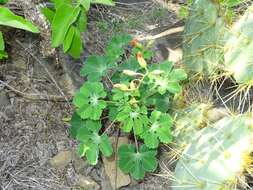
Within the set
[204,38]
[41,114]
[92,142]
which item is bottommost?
[41,114]

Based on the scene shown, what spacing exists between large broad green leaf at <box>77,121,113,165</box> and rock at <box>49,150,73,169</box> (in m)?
0.17

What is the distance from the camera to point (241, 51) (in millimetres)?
1969

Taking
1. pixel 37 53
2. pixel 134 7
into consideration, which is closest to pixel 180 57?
pixel 134 7

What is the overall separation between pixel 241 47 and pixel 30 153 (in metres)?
1.06

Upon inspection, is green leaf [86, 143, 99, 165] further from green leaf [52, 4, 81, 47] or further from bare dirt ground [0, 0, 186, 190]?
green leaf [52, 4, 81, 47]

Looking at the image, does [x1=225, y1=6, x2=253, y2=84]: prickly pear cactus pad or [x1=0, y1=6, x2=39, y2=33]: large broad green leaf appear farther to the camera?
[x1=225, y1=6, x2=253, y2=84]: prickly pear cactus pad

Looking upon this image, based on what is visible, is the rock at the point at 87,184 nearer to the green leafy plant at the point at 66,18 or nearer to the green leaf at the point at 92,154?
the green leaf at the point at 92,154

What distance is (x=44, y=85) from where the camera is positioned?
8.29ft

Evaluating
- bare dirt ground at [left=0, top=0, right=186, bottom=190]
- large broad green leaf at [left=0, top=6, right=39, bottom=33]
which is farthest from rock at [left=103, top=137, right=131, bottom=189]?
large broad green leaf at [left=0, top=6, right=39, bottom=33]

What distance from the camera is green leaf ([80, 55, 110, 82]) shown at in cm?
232

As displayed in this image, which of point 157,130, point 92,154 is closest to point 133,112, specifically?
point 157,130

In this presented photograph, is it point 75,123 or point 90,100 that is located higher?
point 90,100

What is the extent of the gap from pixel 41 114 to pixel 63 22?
535 millimetres

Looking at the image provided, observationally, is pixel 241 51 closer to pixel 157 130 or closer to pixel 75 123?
pixel 157 130
